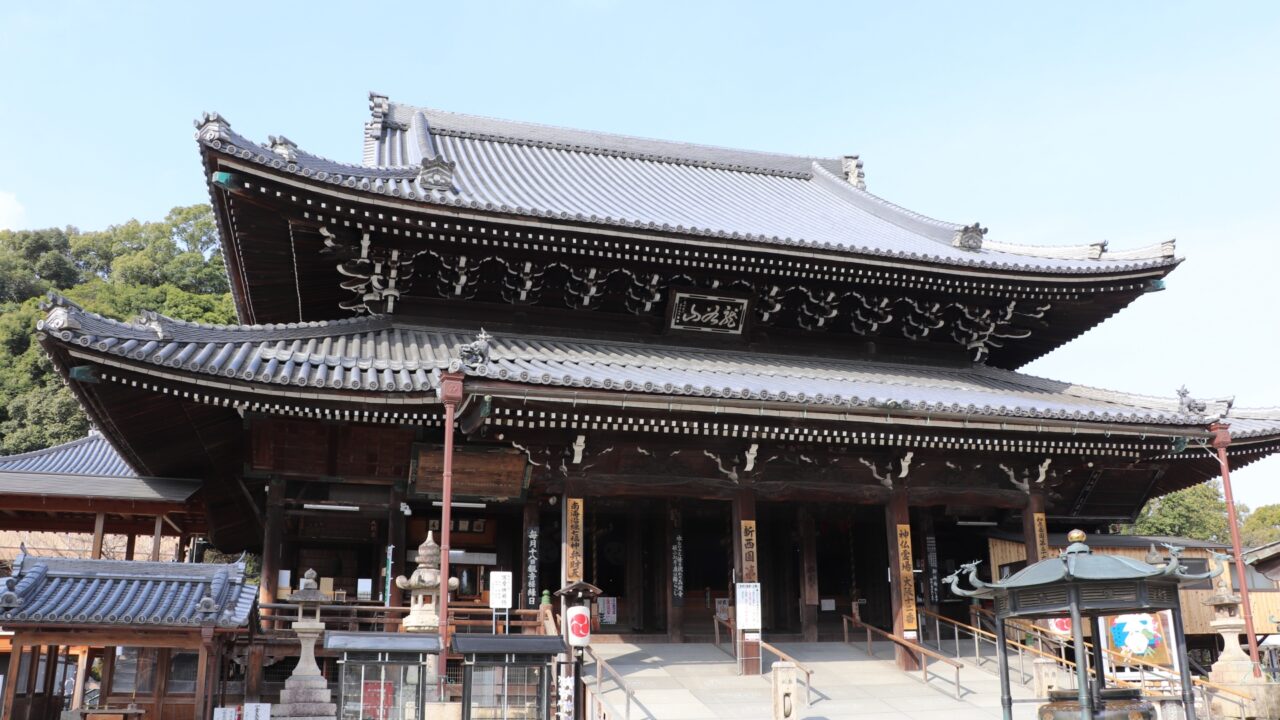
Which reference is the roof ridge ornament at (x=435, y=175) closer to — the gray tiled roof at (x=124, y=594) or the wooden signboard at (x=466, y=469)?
the wooden signboard at (x=466, y=469)

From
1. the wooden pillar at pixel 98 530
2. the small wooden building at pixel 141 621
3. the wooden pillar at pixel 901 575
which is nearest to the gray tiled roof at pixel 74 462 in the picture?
the wooden pillar at pixel 98 530

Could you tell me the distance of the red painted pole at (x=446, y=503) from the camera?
32.7 feet

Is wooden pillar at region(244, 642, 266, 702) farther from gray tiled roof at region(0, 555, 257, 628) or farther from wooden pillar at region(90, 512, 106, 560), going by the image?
wooden pillar at region(90, 512, 106, 560)

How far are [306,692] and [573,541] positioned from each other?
3805 millimetres

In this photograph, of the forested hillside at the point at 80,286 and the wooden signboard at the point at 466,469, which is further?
the forested hillside at the point at 80,286

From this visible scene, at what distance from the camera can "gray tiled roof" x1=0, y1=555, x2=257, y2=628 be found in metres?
9.64

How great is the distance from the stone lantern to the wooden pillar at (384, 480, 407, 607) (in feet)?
7.10

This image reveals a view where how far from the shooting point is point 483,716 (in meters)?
9.45

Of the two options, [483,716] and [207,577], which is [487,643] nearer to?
[483,716]

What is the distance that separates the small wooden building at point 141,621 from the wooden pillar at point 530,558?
3573 mm

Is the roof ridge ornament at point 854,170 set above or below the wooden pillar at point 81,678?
above

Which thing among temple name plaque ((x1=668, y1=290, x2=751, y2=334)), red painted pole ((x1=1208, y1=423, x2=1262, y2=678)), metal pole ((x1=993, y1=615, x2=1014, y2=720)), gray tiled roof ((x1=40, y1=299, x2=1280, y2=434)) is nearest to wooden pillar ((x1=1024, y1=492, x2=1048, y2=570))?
gray tiled roof ((x1=40, y1=299, x2=1280, y2=434))

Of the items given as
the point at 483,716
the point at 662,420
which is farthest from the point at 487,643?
the point at 662,420

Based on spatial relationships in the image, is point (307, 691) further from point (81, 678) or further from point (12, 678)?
point (81, 678)
